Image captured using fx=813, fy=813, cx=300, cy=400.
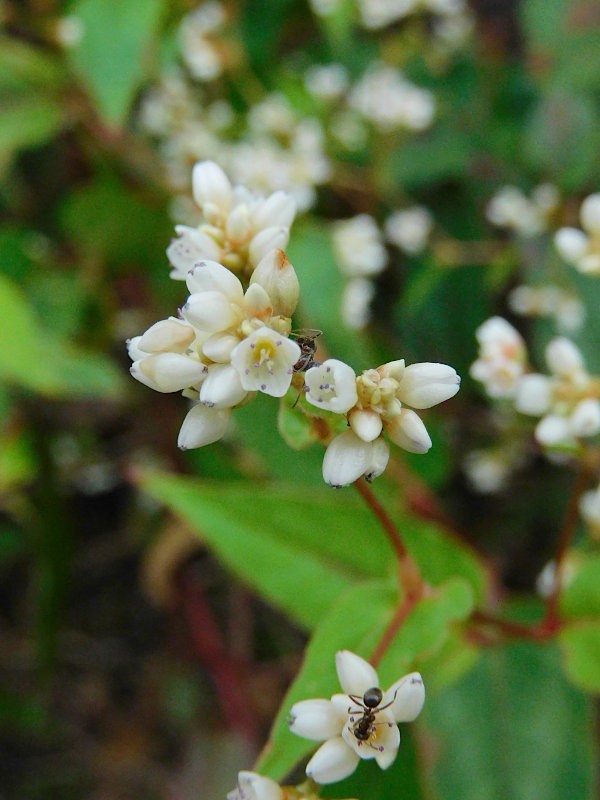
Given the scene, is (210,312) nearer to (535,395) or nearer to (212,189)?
(212,189)

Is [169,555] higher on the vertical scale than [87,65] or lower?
lower

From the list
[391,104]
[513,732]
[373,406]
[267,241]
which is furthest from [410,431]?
[391,104]

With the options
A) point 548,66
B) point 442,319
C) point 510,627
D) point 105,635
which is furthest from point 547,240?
point 105,635

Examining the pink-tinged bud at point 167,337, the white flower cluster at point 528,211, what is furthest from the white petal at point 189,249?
the white flower cluster at point 528,211

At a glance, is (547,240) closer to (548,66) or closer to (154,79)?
(548,66)

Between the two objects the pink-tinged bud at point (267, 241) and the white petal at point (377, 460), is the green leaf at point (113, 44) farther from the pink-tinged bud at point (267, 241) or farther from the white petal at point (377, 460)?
the white petal at point (377, 460)

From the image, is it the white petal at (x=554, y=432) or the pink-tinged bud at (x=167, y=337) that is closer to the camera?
the pink-tinged bud at (x=167, y=337)

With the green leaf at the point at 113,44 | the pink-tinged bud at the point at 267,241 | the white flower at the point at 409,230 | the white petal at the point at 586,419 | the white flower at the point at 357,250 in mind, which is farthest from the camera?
the white flower at the point at 409,230
